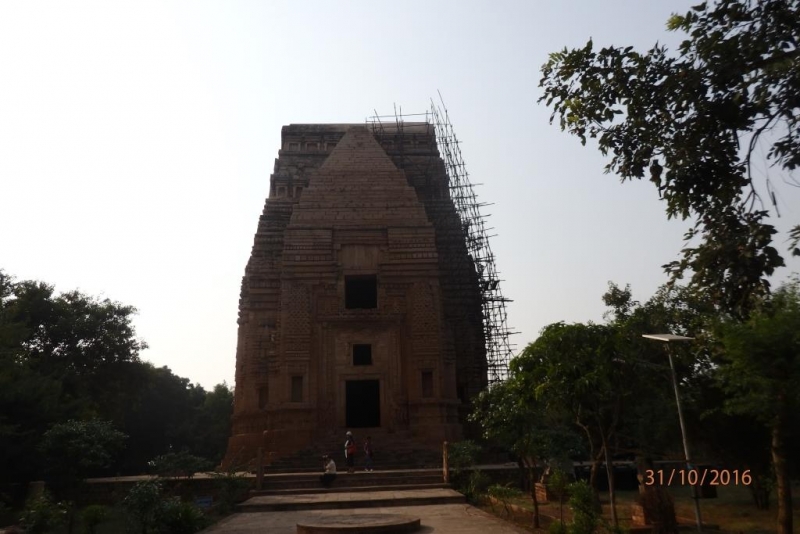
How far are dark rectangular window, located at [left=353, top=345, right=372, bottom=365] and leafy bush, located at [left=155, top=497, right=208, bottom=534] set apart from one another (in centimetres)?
1256

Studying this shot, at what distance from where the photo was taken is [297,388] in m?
23.0

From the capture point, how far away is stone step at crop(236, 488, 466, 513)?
14891 mm

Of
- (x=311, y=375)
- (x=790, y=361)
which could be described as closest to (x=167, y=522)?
(x=790, y=361)

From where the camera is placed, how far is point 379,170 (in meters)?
27.3

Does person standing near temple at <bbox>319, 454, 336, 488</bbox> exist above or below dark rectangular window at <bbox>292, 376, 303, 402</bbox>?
below

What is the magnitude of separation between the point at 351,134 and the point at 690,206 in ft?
76.1

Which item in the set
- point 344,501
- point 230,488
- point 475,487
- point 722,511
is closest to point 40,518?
point 230,488

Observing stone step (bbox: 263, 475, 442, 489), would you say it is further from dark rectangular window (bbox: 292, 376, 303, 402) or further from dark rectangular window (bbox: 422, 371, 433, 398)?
dark rectangular window (bbox: 422, 371, 433, 398)

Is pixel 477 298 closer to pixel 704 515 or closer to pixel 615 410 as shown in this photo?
pixel 704 515

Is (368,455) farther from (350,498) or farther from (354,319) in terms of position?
(354,319)

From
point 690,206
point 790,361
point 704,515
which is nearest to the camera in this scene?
point 690,206

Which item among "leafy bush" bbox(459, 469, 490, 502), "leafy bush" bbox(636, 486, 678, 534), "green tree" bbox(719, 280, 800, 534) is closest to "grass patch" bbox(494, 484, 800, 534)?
"leafy bush" bbox(459, 469, 490, 502)

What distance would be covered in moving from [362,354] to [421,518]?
11676 millimetres

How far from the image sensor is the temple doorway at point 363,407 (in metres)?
24.2
